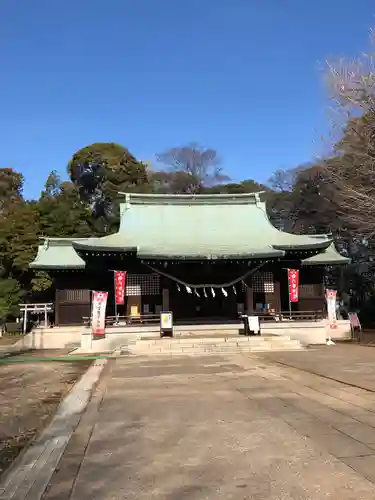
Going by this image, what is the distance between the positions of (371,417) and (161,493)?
3502mm

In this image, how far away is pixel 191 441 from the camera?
5023mm

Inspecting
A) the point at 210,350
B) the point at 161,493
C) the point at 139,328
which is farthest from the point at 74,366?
the point at 161,493

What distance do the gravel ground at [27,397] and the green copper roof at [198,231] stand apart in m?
8.15

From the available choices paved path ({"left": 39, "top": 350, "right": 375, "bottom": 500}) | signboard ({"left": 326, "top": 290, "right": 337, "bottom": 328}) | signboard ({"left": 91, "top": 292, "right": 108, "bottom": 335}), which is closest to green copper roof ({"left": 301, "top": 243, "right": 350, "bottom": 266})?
signboard ({"left": 326, "top": 290, "right": 337, "bottom": 328})

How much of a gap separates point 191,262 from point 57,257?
927cm

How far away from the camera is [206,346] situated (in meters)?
17.2

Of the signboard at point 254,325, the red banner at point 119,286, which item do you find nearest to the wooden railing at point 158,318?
the red banner at point 119,286

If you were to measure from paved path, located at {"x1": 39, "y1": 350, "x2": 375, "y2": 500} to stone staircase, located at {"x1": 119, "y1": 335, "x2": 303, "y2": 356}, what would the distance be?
26.2 feet

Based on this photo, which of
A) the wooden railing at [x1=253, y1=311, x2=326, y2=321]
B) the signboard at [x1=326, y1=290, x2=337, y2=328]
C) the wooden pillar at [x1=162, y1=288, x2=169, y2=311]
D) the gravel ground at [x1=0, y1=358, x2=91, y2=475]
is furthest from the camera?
the wooden railing at [x1=253, y1=311, x2=326, y2=321]

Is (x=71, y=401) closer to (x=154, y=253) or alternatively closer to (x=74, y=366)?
(x=74, y=366)

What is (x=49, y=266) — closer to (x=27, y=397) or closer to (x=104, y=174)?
(x=27, y=397)

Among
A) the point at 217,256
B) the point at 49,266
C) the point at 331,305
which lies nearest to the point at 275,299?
the point at 331,305

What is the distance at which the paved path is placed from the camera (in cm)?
365

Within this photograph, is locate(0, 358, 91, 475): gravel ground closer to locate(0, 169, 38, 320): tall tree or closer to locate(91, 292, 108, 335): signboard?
locate(91, 292, 108, 335): signboard
